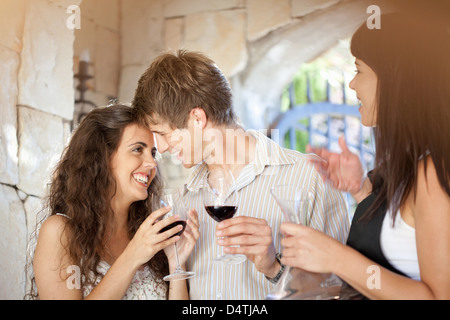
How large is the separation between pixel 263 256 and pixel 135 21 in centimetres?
293

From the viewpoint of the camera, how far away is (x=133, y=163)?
2129 millimetres

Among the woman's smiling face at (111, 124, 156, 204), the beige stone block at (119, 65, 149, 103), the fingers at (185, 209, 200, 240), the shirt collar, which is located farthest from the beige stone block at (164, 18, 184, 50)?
A: the fingers at (185, 209, 200, 240)

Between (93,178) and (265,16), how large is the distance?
2118 mm

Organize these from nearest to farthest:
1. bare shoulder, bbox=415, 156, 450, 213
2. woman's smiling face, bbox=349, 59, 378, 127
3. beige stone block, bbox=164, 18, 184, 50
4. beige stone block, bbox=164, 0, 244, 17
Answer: bare shoulder, bbox=415, 156, 450, 213 < woman's smiling face, bbox=349, 59, 378, 127 < beige stone block, bbox=164, 0, 244, 17 < beige stone block, bbox=164, 18, 184, 50

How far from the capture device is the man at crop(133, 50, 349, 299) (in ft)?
6.35

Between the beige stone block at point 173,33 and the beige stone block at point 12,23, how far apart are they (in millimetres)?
1375

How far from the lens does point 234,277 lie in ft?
6.26

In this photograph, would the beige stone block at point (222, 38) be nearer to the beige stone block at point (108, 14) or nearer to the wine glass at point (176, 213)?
the beige stone block at point (108, 14)

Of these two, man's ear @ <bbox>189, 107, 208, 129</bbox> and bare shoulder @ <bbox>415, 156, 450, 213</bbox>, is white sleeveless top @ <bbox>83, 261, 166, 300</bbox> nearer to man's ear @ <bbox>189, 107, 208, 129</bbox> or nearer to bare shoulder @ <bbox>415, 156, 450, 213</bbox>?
man's ear @ <bbox>189, 107, 208, 129</bbox>

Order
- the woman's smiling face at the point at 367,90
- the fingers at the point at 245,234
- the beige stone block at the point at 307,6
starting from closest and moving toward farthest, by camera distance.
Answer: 1. the woman's smiling face at the point at 367,90
2. the fingers at the point at 245,234
3. the beige stone block at the point at 307,6

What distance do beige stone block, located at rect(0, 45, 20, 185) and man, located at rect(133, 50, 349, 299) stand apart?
0.86 metres

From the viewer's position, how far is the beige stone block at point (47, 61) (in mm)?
2791

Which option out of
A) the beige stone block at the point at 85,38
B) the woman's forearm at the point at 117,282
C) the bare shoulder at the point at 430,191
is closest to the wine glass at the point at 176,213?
the woman's forearm at the point at 117,282

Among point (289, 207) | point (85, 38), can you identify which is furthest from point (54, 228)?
point (85, 38)
